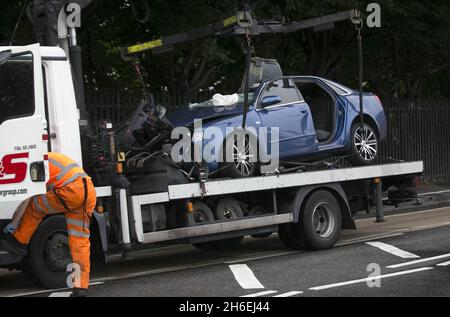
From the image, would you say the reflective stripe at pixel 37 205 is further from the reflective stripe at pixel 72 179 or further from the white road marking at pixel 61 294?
the white road marking at pixel 61 294

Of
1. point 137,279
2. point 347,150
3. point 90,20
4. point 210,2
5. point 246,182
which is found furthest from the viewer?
point 90,20

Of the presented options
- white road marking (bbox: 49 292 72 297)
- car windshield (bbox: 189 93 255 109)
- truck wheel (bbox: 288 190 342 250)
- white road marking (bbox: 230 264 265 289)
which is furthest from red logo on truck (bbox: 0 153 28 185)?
truck wheel (bbox: 288 190 342 250)

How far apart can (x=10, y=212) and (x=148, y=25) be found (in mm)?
10463

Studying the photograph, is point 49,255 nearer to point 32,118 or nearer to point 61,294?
point 61,294

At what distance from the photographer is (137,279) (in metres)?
9.18

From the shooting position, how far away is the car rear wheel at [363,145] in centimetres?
1208

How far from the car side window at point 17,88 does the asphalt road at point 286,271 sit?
1882mm

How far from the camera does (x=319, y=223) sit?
37.2 ft

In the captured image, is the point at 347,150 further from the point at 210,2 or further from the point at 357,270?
the point at 210,2

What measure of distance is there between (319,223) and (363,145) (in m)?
1.62

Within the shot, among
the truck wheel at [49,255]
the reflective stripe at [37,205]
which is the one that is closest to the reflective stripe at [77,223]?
the reflective stripe at [37,205]

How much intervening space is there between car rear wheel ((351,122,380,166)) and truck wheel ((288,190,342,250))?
94 cm

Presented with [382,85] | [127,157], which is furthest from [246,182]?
[382,85]

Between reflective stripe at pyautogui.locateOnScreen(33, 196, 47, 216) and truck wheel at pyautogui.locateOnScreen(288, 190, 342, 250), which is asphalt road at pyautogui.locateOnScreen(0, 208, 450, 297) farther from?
reflective stripe at pyautogui.locateOnScreen(33, 196, 47, 216)
